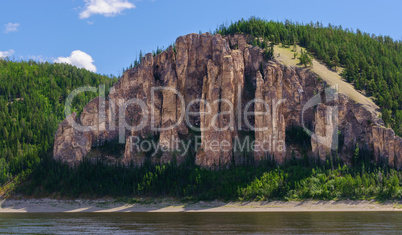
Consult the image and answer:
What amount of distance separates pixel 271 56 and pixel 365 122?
3823 cm

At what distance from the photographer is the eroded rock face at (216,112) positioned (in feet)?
427

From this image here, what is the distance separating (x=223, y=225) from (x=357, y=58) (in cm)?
11283

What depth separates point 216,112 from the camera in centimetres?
13750

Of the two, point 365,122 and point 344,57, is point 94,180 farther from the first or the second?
point 344,57

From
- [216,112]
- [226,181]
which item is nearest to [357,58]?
[216,112]

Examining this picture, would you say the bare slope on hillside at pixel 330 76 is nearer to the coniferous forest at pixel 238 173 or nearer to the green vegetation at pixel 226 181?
the coniferous forest at pixel 238 173

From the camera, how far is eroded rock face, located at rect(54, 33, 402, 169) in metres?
130

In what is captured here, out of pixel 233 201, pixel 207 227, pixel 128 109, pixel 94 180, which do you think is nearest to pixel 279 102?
pixel 233 201

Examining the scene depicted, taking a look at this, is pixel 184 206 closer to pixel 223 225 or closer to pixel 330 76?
pixel 223 225

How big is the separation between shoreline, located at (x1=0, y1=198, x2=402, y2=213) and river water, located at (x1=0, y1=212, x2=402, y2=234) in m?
10.2

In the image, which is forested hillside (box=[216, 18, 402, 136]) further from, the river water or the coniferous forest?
the river water

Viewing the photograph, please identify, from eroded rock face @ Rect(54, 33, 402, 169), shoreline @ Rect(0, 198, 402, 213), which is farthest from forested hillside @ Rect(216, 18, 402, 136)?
shoreline @ Rect(0, 198, 402, 213)

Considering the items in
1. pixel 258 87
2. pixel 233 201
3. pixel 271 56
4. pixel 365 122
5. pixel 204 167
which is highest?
pixel 271 56

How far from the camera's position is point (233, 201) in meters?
114
